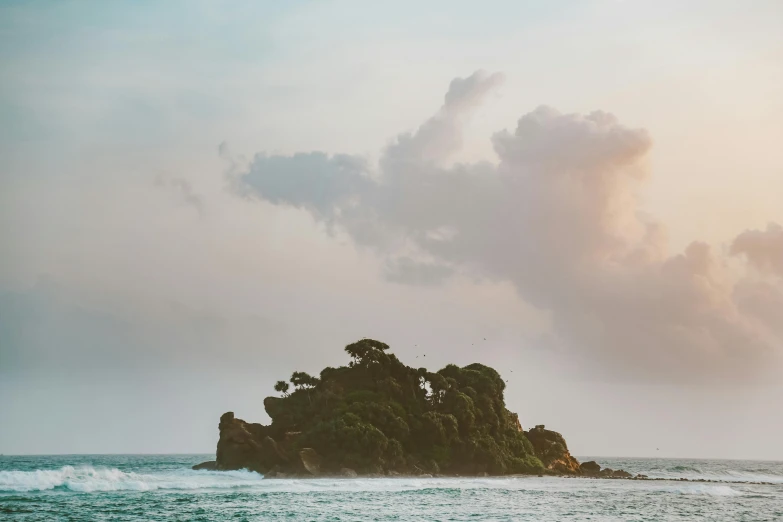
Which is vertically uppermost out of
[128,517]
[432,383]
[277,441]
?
[432,383]

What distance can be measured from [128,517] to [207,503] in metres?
8.85

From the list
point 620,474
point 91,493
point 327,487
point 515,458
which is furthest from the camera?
point 620,474

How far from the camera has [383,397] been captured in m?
97.2

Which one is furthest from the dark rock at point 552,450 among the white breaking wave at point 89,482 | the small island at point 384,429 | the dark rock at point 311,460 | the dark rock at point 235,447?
the white breaking wave at point 89,482

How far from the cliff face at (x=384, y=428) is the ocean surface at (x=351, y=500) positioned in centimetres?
914

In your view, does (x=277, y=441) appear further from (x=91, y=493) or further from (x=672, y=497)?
(x=672, y=497)

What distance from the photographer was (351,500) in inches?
2290

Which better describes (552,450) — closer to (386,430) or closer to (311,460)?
(386,430)

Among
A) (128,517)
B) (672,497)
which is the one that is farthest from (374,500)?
(672,497)

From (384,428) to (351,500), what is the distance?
108 ft

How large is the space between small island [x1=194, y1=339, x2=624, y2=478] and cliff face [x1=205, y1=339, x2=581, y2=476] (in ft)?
0.39

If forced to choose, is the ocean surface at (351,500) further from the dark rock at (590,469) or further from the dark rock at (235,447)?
the dark rock at (590,469)

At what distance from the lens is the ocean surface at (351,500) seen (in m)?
49.9

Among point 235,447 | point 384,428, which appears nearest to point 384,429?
point 384,428
